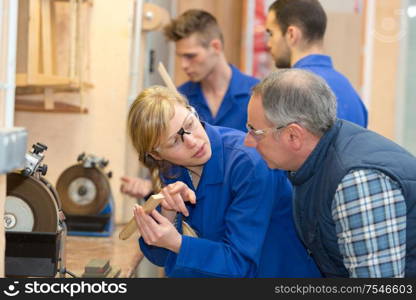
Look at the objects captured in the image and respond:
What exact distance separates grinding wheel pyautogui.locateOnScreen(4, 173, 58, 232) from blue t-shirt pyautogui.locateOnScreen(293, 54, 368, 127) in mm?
1230

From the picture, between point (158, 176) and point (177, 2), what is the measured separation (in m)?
2.46

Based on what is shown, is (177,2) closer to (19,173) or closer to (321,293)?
(19,173)

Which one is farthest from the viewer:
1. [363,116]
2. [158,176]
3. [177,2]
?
[177,2]

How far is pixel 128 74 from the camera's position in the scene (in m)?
3.52

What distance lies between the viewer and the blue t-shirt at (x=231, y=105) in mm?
3475

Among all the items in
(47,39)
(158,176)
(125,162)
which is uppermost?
(47,39)

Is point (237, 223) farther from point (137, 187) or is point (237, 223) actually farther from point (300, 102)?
point (137, 187)

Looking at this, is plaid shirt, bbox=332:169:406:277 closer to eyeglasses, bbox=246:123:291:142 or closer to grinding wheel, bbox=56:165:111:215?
eyeglasses, bbox=246:123:291:142

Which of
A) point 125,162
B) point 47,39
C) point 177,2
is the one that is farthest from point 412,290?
point 177,2

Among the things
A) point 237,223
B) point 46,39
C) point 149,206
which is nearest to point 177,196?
point 149,206

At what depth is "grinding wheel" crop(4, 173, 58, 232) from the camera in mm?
1946

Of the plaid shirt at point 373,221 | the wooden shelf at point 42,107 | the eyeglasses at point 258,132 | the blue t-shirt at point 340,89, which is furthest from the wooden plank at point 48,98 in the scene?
the plaid shirt at point 373,221

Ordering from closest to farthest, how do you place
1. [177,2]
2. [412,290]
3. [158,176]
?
[412,290] < [158,176] < [177,2]

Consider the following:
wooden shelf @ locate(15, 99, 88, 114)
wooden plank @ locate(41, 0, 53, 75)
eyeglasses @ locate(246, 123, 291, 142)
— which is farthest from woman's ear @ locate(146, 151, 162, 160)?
wooden shelf @ locate(15, 99, 88, 114)
